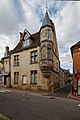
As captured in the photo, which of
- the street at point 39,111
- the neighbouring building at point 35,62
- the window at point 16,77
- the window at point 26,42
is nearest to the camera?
the street at point 39,111

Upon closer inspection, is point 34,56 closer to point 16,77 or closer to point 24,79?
point 24,79

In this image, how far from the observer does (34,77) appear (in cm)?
2600

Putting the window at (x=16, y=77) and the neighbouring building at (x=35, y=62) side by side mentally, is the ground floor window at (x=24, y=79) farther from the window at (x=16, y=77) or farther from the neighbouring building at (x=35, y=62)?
the window at (x=16, y=77)

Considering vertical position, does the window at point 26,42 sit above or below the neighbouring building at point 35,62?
above

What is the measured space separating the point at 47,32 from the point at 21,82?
1052 centimetres

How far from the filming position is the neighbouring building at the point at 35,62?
24406mm

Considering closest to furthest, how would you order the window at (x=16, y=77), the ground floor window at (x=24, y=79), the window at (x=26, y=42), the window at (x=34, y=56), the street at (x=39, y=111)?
the street at (x=39, y=111), the window at (x=34, y=56), the ground floor window at (x=24, y=79), the window at (x=26, y=42), the window at (x=16, y=77)

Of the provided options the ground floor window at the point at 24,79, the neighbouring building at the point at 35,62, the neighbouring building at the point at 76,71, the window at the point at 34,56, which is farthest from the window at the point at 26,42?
the neighbouring building at the point at 76,71

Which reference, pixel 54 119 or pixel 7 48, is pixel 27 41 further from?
pixel 54 119

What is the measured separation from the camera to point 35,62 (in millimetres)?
26078

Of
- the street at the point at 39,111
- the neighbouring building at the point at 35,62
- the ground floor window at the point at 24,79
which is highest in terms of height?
the neighbouring building at the point at 35,62

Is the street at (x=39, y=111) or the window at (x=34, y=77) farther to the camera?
the window at (x=34, y=77)

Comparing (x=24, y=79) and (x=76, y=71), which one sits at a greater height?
(x=76, y=71)

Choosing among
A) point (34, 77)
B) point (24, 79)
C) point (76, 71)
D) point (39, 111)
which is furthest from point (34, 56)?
point (39, 111)
